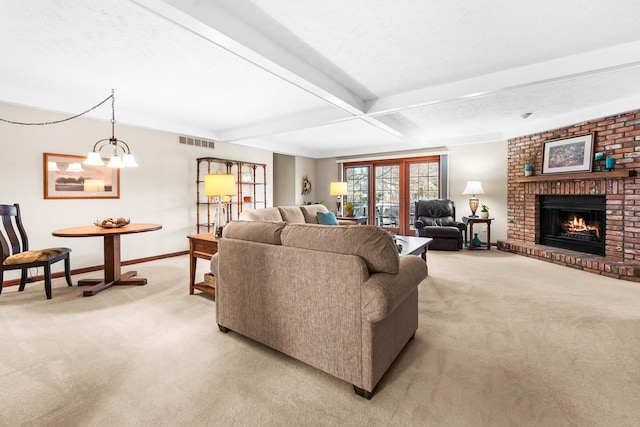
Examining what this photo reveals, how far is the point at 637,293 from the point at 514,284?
1.17 metres

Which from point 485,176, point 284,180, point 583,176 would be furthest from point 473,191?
point 284,180

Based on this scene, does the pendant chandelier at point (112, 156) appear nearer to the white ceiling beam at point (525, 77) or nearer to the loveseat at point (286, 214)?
the loveseat at point (286, 214)

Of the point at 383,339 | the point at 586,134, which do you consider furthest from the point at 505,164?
the point at 383,339

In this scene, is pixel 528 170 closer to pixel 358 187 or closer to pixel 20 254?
pixel 358 187

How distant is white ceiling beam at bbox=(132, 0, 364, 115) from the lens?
73.1 inches

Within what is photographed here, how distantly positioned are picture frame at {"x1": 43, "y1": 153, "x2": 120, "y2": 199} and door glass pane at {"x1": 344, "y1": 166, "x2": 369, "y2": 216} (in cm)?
530

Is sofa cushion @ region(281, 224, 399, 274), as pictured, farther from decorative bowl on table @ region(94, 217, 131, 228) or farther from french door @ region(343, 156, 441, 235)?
french door @ region(343, 156, 441, 235)

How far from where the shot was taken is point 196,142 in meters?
5.55

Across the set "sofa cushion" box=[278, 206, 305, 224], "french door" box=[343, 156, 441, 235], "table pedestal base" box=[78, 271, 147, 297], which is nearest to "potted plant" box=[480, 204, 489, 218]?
"french door" box=[343, 156, 441, 235]

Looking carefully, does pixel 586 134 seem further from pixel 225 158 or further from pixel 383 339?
pixel 225 158

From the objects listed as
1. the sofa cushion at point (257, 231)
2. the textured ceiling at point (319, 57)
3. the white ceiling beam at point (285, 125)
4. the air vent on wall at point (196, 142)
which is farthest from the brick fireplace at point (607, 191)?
the air vent on wall at point (196, 142)

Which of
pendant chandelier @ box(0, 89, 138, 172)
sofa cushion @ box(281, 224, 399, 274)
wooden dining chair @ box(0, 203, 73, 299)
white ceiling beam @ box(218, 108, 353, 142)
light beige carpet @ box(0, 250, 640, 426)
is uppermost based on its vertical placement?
white ceiling beam @ box(218, 108, 353, 142)

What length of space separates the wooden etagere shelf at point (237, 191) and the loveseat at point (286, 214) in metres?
1.49

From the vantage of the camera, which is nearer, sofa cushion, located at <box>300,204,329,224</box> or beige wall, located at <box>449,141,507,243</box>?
sofa cushion, located at <box>300,204,329,224</box>
